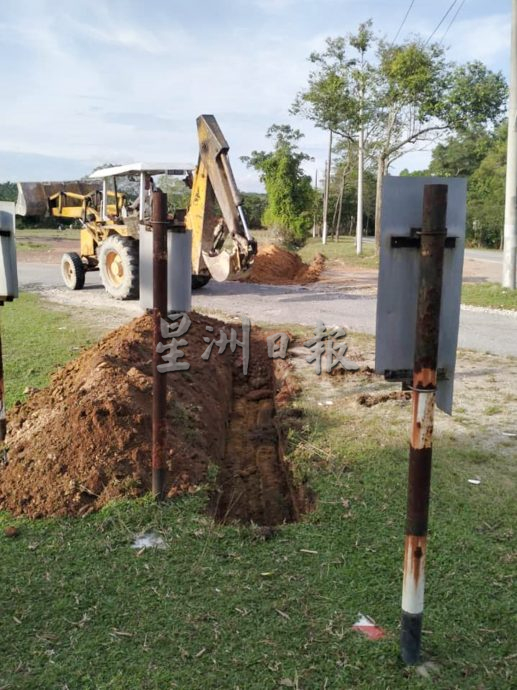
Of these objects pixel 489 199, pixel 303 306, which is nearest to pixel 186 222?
pixel 303 306

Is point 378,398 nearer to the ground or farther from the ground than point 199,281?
nearer to the ground

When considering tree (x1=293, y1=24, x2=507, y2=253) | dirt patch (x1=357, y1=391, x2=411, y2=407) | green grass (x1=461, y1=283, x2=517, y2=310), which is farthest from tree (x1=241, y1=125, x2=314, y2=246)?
dirt patch (x1=357, y1=391, x2=411, y2=407)

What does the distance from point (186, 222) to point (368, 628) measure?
24.3 feet

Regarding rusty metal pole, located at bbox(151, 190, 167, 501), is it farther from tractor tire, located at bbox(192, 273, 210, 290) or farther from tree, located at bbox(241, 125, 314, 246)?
tree, located at bbox(241, 125, 314, 246)

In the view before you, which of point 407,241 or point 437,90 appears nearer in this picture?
point 407,241

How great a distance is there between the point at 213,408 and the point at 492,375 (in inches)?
134

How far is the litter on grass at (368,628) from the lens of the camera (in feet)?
9.08

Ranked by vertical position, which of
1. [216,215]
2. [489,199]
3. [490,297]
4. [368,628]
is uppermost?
[489,199]

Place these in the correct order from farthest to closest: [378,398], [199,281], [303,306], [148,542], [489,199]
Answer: [489,199], [199,281], [303,306], [378,398], [148,542]

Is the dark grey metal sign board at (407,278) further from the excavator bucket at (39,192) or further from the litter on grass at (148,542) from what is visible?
the excavator bucket at (39,192)

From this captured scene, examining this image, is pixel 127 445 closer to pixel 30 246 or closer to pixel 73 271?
pixel 73 271

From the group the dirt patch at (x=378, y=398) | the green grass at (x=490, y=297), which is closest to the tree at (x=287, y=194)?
the green grass at (x=490, y=297)

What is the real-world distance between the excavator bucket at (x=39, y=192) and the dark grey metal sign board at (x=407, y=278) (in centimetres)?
A: 1572

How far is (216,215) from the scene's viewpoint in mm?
11875
